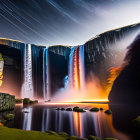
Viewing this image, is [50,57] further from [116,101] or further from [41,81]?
[116,101]

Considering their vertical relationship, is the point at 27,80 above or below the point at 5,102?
above

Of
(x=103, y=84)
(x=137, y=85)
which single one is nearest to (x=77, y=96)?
(x=103, y=84)

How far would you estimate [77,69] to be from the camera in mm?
29641

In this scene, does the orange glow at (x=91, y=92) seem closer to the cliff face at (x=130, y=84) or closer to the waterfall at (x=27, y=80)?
the cliff face at (x=130, y=84)

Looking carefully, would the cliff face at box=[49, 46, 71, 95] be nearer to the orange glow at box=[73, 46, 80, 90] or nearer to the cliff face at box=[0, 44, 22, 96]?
the orange glow at box=[73, 46, 80, 90]

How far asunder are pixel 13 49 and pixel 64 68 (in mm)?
15012

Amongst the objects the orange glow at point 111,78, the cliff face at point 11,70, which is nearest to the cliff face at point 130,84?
the orange glow at point 111,78

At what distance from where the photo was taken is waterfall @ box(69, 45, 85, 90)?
1127 inches

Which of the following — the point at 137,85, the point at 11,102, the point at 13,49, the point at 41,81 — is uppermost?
the point at 13,49

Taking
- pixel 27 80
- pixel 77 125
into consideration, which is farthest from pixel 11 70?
pixel 77 125

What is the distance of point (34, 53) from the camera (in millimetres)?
31547

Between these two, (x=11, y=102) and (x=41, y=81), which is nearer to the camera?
(x=11, y=102)

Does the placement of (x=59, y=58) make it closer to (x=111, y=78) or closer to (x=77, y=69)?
(x=77, y=69)

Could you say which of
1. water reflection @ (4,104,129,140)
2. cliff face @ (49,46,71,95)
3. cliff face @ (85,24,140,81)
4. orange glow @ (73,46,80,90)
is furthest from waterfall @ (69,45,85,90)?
water reflection @ (4,104,129,140)
